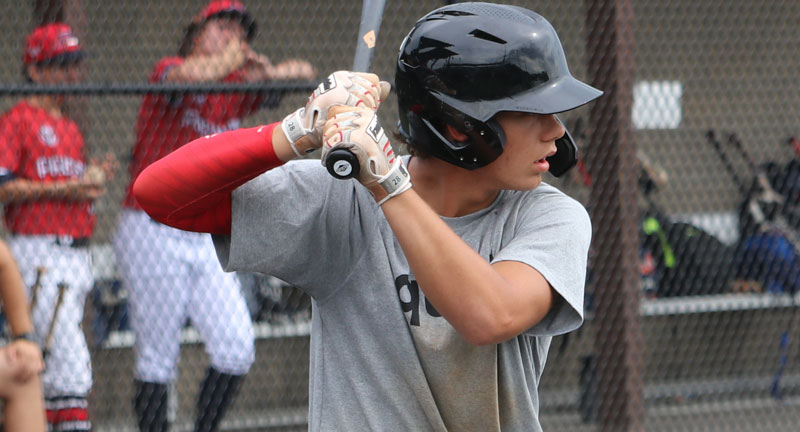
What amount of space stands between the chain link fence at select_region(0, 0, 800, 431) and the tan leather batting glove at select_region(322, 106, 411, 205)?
239 centimetres

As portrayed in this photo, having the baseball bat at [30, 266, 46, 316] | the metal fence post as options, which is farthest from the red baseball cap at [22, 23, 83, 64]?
the metal fence post

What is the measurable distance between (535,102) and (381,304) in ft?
1.45

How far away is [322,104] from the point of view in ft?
5.57

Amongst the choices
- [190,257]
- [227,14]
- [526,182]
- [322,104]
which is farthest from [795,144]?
[322,104]

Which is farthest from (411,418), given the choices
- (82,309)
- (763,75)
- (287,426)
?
(763,75)

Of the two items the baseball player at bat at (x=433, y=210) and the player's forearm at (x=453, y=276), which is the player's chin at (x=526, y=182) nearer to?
the baseball player at bat at (x=433, y=210)

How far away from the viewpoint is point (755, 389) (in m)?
6.03

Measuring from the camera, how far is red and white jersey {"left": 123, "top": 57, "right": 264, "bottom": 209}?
4.09 metres

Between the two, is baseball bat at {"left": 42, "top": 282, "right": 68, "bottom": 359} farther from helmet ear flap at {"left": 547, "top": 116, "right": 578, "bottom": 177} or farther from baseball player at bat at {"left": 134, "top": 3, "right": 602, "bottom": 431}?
helmet ear flap at {"left": 547, "top": 116, "right": 578, "bottom": 177}

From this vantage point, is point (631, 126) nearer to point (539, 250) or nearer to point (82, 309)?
point (82, 309)

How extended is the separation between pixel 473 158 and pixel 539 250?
208 mm

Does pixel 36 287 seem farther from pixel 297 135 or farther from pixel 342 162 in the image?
pixel 342 162

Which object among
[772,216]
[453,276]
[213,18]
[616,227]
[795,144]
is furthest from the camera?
[795,144]

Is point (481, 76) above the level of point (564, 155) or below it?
above
